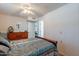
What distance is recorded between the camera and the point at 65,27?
1507 millimetres

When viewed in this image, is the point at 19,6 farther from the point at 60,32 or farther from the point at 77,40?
the point at 77,40

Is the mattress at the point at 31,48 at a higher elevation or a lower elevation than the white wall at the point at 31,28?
lower

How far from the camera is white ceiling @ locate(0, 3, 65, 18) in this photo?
149cm

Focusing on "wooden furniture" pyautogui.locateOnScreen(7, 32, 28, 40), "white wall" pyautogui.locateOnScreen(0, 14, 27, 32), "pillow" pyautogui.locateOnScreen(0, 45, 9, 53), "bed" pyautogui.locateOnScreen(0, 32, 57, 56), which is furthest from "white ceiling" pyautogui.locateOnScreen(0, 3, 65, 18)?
"pillow" pyautogui.locateOnScreen(0, 45, 9, 53)

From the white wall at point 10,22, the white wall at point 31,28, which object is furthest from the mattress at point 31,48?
the white wall at point 10,22

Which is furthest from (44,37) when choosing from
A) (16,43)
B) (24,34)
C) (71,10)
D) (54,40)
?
(71,10)

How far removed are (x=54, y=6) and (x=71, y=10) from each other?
0.78 ft

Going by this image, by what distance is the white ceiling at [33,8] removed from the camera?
A: 58.5 inches

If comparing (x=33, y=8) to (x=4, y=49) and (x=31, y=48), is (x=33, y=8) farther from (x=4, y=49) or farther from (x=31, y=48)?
(x=4, y=49)

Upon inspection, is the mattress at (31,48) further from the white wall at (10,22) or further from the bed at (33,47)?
the white wall at (10,22)

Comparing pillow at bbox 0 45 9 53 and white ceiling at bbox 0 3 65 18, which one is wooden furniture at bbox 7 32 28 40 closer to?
Answer: pillow at bbox 0 45 9 53

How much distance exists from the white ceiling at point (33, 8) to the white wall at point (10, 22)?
6 centimetres

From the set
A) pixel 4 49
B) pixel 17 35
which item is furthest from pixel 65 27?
pixel 4 49

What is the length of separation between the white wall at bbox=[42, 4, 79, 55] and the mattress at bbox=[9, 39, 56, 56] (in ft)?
0.41
